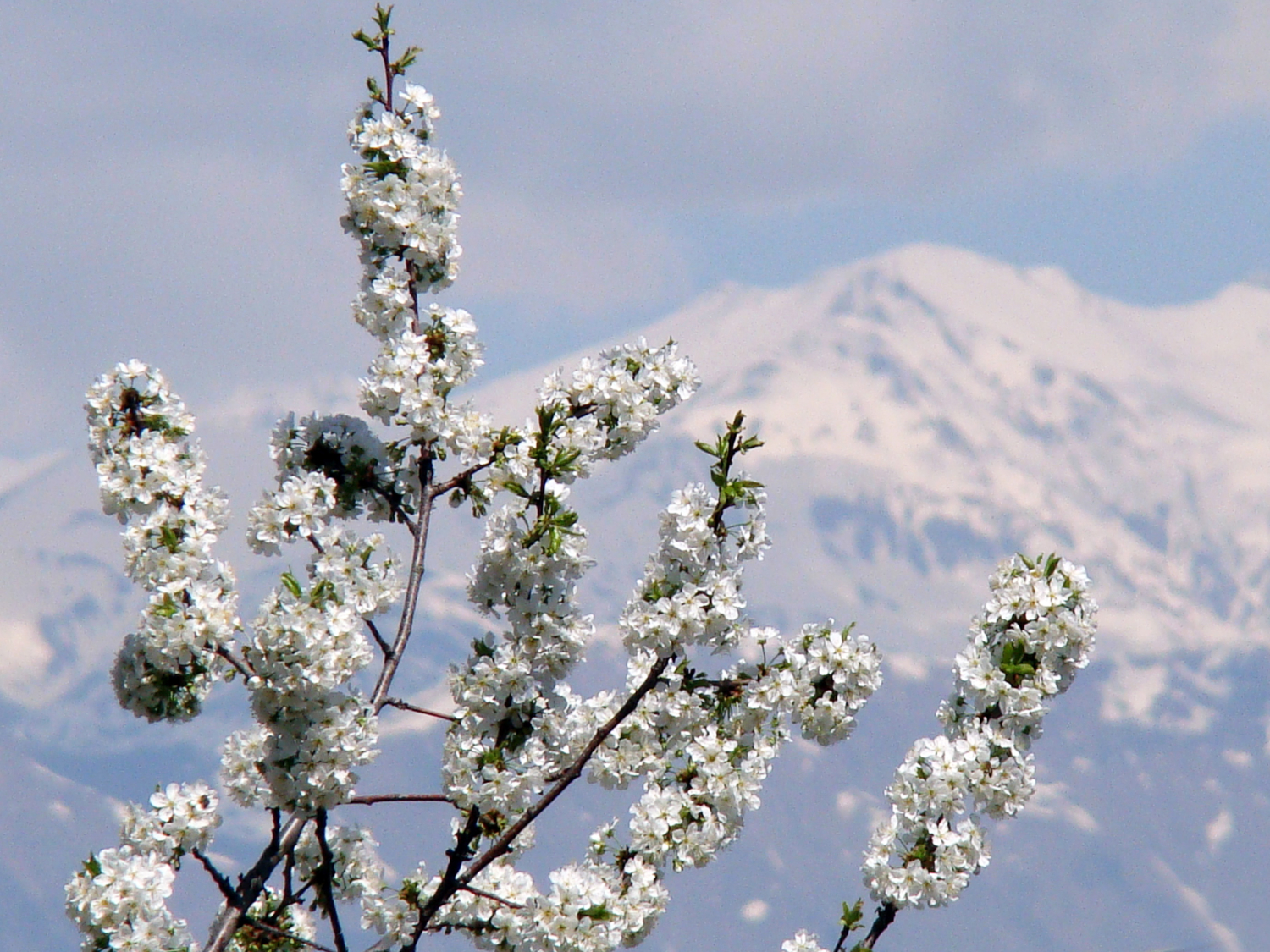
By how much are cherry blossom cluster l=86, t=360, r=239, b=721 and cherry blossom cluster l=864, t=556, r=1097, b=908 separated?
15.1 feet

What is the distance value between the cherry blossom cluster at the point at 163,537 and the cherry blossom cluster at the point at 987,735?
4.60 metres

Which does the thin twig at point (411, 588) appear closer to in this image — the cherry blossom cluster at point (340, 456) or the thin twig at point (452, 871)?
the cherry blossom cluster at point (340, 456)

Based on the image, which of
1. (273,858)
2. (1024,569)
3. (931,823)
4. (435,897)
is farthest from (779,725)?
(273,858)

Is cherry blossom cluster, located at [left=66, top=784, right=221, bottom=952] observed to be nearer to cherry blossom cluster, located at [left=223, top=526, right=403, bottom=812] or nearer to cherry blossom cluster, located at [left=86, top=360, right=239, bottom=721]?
cherry blossom cluster, located at [left=86, top=360, right=239, bottom=721]

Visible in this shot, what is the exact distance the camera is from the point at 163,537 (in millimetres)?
9492

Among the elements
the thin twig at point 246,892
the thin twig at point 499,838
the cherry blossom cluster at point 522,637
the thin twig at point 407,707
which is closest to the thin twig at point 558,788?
the thin twig at point 499,838

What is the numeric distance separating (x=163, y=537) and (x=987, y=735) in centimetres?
547

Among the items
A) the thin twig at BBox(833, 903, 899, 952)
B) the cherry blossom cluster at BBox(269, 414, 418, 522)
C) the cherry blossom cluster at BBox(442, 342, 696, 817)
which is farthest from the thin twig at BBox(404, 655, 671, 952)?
the cherry blossom cluster at BBox(269, 414, 418, 522)

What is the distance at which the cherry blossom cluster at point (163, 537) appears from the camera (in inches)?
364

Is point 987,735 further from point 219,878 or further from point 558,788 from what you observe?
point 219,878

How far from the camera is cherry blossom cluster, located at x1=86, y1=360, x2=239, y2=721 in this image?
924cm

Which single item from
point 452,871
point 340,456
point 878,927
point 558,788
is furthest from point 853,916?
point 340,456

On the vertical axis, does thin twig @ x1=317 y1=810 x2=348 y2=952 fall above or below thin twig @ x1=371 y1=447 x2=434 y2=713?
below

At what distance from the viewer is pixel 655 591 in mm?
10320
